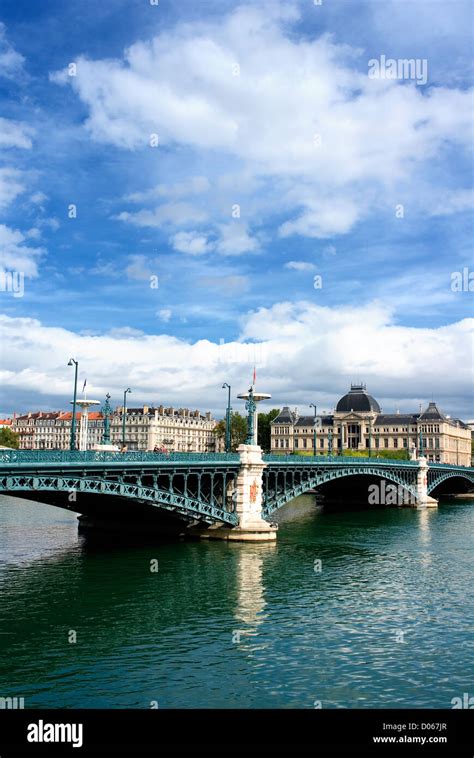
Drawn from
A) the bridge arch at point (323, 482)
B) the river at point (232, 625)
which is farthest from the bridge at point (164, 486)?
the river at point (232, 625)

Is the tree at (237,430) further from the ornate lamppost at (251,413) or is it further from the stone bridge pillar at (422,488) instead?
the ornate lamppost at (251,413)

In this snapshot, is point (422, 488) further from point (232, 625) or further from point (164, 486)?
point (232, 625)

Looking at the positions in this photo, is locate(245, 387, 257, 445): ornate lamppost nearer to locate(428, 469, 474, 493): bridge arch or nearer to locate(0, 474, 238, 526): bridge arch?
locate(0, 474, 238, 526): bridge arch

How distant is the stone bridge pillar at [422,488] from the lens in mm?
100125

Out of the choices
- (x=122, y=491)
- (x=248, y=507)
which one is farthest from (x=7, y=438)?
(x=122, y=491)

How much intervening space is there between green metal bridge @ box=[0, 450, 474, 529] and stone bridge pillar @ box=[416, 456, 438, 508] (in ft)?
107

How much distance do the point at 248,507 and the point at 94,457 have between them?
640 inches

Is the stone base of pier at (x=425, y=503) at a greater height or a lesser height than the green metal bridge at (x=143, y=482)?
lesser

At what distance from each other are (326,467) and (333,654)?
147 ft

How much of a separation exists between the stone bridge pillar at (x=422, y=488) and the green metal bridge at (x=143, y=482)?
32.7 meters

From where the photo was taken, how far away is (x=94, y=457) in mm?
40688

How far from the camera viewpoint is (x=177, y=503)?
4706 centimetres

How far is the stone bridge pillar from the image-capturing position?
328 ft
